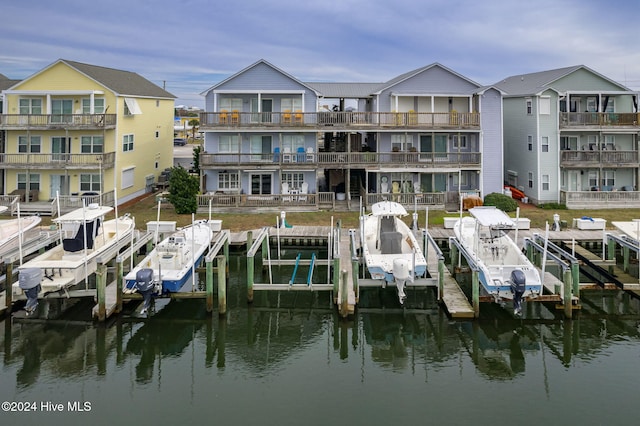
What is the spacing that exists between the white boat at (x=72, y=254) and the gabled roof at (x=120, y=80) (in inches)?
594

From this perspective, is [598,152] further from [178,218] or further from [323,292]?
[178,218]

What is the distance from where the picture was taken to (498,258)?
2128 cm

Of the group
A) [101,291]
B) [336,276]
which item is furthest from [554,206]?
[101,291]

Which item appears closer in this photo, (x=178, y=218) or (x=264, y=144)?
(x=178, y=218)

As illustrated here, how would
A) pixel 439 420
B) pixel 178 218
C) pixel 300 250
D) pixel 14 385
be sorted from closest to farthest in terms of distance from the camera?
pixel 439 420 → pixel 14 385 → pixel 300 250 → pixel 178 218

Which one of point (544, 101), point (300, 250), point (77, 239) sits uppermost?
point (544, 101)

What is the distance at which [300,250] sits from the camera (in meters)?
28.8

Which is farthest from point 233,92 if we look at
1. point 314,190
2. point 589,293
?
point 589,293

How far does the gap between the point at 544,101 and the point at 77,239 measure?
99.5 feet

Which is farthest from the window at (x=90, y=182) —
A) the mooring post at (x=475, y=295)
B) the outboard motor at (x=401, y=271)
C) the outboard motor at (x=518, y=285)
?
the outboard motor at (x=518, y=285)

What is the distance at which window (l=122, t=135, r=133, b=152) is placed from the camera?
126ft

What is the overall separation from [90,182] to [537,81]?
32040mm

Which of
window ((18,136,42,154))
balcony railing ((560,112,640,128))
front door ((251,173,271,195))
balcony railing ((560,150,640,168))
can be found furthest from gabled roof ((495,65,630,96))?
window ((18,136,42,154))

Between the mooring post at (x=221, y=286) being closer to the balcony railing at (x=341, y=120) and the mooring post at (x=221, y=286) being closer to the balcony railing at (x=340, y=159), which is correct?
the balcony railing at (x=340, y=159)
